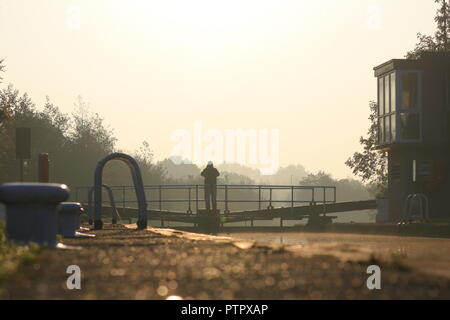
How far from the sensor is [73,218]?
14789 millimetres

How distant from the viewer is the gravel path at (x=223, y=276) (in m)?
5.79

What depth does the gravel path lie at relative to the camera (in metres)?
5.79

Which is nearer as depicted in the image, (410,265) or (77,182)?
(410,265)

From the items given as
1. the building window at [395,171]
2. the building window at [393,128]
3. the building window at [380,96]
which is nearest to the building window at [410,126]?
the building window at [393,128]

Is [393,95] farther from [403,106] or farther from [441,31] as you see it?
[441,31]

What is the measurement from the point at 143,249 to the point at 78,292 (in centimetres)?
454

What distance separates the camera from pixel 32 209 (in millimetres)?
10055

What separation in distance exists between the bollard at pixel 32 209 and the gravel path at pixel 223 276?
455mm

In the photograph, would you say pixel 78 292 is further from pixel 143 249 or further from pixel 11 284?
pixel 143 249

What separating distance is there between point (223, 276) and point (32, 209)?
3679 millimetres

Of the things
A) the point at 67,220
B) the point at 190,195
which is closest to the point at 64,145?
the point at 190,195

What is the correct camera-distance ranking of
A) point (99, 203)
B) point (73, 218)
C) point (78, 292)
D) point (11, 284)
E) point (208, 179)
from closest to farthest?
point (78, 292) < point (11, 284) < point (73, 218) < point (99, 203) < point (208, 179)

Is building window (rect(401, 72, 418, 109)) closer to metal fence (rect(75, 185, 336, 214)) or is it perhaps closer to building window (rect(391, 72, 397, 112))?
building window (rect(391, 72, 397, 112))
